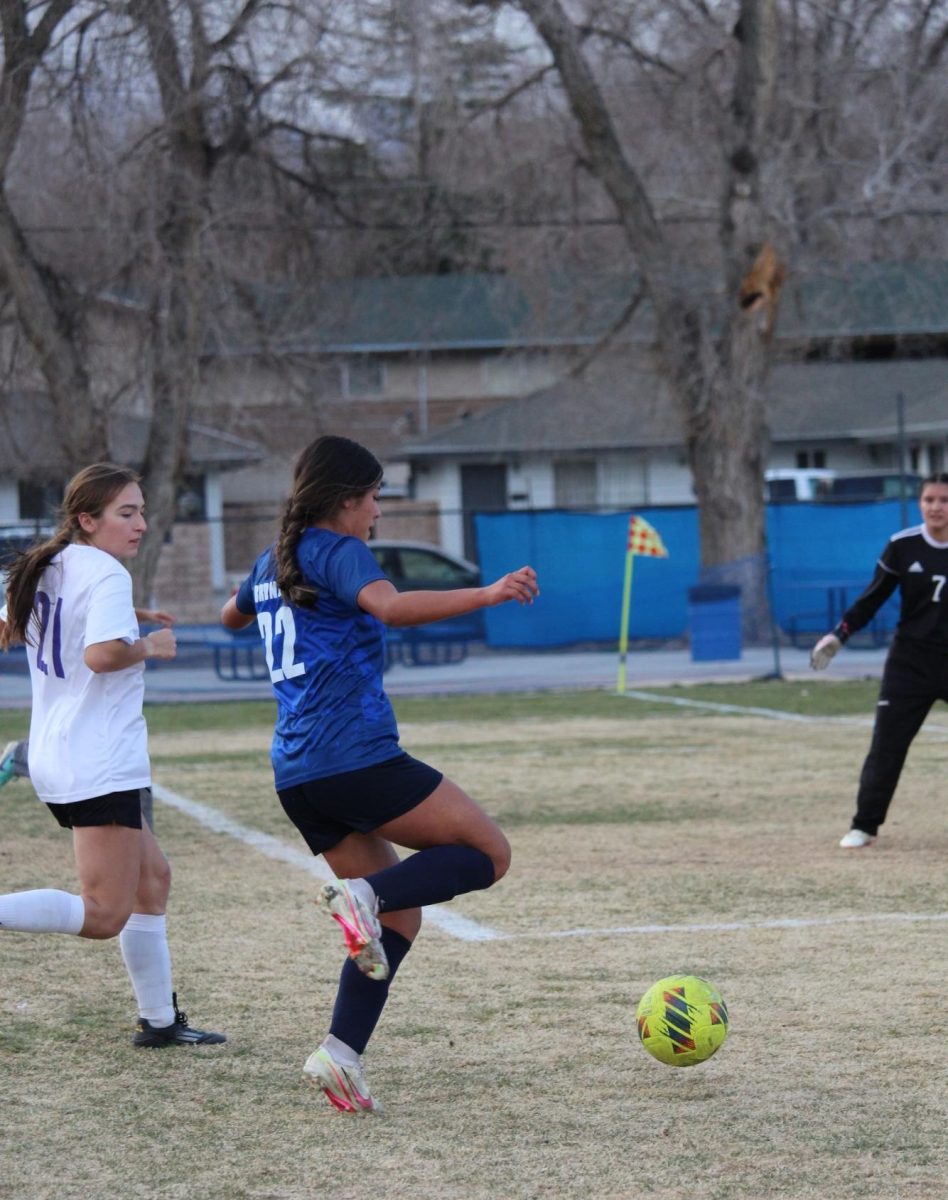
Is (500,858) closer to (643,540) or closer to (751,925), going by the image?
(751,925)

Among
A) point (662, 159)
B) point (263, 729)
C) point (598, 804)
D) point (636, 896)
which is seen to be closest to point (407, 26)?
point (662, 159)

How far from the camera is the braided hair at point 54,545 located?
5031 millimetres

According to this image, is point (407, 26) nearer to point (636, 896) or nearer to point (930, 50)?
point (930, 50)

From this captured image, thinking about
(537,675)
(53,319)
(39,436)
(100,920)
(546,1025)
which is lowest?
(537,675)

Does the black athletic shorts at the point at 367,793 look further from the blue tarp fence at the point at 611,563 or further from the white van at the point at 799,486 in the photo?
the white van at the point at 799,486

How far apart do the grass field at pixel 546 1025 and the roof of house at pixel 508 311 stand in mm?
16089

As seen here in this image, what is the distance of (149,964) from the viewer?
5.40 m

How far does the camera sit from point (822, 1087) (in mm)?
4773

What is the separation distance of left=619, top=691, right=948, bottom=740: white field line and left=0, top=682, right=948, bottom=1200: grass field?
4.41 metres

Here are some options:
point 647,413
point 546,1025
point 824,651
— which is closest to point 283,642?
point 546,1025

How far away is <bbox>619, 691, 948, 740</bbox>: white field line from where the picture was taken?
15.3 m

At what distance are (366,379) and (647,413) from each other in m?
10.5

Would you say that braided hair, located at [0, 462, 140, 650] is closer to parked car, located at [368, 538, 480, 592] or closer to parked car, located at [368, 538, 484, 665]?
parked car, located at [368, 538, 484, 665]

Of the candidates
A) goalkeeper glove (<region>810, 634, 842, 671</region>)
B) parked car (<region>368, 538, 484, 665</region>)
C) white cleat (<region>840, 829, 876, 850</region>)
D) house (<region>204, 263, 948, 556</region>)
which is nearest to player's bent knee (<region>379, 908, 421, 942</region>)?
goalkeeper glove (<region>810, 634, 842, 671</region>)
